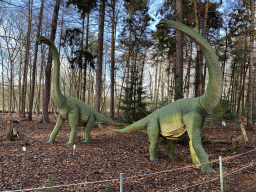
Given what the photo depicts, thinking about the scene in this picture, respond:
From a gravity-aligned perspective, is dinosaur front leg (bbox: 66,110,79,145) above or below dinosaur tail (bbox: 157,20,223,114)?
below

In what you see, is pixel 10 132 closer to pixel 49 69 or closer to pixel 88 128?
pixel 88 128

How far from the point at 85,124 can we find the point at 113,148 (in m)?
1.46

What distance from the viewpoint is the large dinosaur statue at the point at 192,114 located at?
150 inches

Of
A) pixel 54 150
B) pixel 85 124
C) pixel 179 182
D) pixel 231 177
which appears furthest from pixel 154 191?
pixel 85 124

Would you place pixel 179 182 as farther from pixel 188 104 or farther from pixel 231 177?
pixel 188 104

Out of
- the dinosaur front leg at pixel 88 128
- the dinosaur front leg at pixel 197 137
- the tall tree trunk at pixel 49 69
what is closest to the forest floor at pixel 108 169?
the dinosaur front leg at pixel 197 137

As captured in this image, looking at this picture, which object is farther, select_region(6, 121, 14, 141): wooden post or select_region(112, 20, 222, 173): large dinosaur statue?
select_region(6, 121, 14, 141): wooden post

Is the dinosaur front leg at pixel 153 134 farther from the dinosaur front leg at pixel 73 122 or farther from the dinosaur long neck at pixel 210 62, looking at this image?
the dinosaur front leg at pixel 73 122

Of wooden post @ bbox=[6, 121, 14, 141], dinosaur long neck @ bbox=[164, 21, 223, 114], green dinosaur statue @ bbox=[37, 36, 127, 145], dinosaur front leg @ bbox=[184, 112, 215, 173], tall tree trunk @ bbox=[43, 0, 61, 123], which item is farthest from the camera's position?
tall tree trunk @ bbox=[43, 0, 61, 123]

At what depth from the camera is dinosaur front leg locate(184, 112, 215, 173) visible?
4.06 meters

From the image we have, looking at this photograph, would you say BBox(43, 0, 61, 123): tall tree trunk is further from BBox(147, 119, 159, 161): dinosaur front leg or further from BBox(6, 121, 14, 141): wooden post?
BBox(147, 119, 159, 161): dinosaur front leg

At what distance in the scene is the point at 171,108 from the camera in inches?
185

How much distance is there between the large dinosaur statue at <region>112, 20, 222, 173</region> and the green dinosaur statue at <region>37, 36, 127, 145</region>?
2.38m

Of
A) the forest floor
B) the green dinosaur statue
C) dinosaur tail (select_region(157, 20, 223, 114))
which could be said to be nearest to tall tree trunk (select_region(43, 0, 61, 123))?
the forest floor
